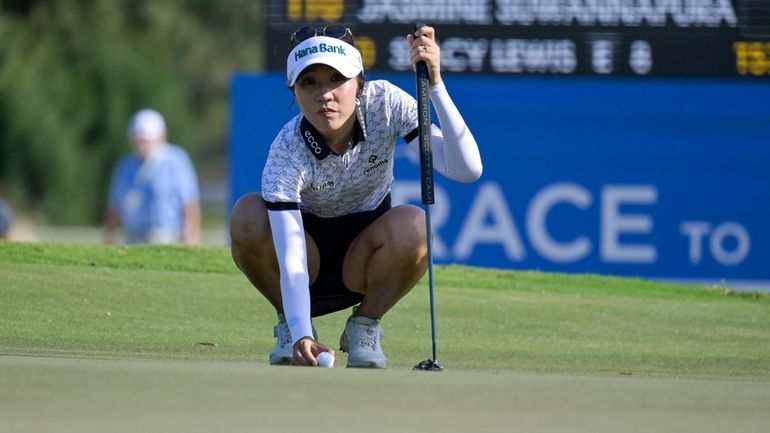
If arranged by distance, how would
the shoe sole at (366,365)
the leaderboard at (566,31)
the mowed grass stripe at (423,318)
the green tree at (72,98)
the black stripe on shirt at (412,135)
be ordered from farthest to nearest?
1. the green tree at (72,98)
2. the leaderboard at (566,31)
3. the mowed grass stripe at (423,318)
4. the black stripe on shirt at (412,135)
5. the shoe sole at (366,365)

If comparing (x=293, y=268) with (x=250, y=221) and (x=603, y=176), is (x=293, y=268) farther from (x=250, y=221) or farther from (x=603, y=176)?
(x=603, y=176)

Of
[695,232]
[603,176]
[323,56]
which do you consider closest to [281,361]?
[323,56]

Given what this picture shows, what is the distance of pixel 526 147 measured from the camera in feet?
46.5

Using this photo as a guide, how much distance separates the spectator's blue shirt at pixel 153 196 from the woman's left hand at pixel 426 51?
8539mm

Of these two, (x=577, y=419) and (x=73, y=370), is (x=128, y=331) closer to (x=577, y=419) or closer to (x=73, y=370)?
(x=73, y=370)

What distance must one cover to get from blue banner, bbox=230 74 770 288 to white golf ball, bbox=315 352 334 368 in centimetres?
855

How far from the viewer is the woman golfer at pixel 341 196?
224 inches

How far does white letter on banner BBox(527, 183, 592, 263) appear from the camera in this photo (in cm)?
1381

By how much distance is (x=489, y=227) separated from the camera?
1399 centimetres

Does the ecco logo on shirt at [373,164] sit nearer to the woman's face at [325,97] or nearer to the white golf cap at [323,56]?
the woman's face at [325,97]

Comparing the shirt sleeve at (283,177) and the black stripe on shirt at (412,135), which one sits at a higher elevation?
the black stripe on shirt at (412,135)

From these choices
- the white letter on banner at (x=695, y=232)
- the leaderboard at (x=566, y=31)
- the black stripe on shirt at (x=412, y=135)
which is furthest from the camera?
the white letter on banner at (x=695, y=232)

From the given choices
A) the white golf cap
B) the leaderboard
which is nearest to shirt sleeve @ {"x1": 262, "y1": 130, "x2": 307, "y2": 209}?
the white golf cap

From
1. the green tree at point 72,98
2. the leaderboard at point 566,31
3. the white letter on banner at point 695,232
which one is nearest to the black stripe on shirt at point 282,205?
the leaderboard at point 566,31
